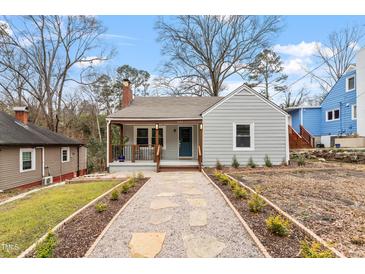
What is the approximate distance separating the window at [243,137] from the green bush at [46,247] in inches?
343

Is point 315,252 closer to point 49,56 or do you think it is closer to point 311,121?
point 311,121

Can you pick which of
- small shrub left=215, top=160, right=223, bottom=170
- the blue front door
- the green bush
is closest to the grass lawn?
the green bush

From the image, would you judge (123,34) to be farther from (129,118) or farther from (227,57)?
(227,57)

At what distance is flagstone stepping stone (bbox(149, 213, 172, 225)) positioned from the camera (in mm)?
3912

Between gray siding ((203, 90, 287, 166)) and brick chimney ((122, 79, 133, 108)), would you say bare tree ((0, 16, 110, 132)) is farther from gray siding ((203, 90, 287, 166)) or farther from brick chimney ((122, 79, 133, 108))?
gray siding ((203, 90, 287, 166))

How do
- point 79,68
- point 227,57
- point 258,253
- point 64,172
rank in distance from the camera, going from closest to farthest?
1. point 258,253
2. point 64,172
3. point 79,68
4. point 227,57

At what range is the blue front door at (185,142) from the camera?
1233cm

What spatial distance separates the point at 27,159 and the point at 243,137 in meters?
11.2

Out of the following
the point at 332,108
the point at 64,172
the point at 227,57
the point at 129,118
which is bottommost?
the point at 64,172

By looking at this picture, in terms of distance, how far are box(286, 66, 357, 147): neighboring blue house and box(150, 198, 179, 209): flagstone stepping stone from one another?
1400 centimetres

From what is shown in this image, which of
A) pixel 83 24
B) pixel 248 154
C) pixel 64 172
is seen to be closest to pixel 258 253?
pixel 248 154

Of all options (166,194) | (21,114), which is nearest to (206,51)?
(21,114)
